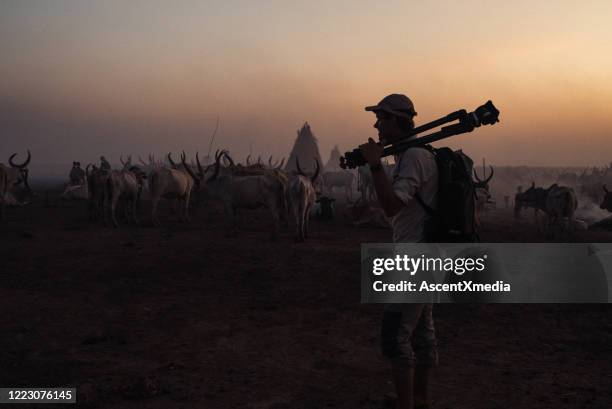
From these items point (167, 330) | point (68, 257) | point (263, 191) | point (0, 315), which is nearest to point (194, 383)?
point (167, 330)

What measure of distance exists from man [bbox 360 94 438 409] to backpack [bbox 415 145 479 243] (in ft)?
0.20

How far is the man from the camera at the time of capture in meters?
3.37

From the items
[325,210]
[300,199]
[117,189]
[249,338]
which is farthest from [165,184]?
[249,338]

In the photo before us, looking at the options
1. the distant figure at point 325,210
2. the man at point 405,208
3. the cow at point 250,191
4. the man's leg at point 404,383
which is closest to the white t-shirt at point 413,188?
the man at point 405,208

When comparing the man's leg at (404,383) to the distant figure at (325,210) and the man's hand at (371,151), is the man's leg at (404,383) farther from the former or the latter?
the distant figure at (325,210)

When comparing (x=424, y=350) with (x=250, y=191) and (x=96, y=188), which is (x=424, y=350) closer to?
(x=250, y=191)

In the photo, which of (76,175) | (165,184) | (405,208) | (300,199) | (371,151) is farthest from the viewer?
(76,175)

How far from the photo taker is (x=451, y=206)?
11.2 ft

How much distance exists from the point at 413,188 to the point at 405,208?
276mm

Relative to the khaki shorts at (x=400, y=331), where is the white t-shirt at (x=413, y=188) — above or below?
above

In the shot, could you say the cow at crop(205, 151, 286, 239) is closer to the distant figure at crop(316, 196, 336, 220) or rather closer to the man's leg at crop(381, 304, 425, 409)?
the distant figure at crop(316, 196, 336, 220)

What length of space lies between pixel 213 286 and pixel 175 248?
367 centimetres

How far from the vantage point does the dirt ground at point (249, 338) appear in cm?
457

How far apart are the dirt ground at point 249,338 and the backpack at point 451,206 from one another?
1.66 m
